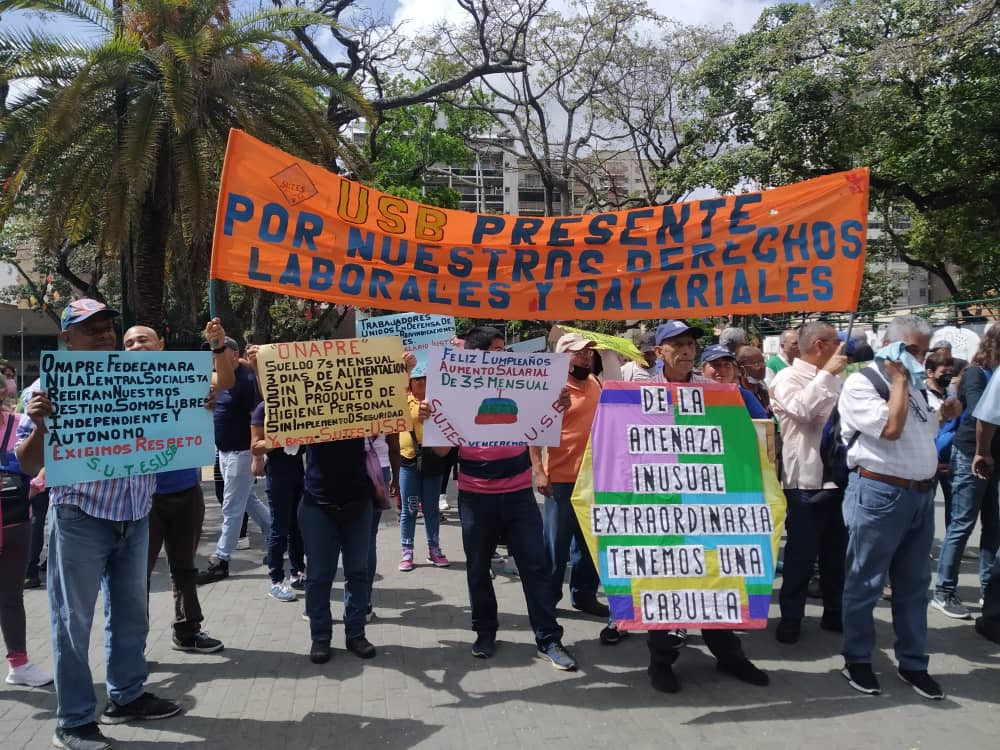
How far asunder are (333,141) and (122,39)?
2.93m

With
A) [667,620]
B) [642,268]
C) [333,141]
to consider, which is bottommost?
[667,620]

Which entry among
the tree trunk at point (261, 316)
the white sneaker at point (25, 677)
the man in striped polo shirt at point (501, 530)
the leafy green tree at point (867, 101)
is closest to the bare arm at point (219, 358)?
the man in striped polo shirt at point (501, 530)

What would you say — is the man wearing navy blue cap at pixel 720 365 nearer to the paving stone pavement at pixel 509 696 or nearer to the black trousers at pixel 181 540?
the paving stone pavement at pixel 509 696

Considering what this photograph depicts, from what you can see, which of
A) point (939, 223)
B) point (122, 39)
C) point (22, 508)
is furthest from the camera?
point (939, 223)

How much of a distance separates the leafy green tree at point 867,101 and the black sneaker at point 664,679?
14.2m

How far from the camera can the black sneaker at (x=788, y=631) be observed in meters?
4.94

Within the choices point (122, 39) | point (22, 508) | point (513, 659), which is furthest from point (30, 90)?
point (513, 659)

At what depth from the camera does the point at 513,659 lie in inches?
187

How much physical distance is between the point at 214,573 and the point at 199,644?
69.3 inches

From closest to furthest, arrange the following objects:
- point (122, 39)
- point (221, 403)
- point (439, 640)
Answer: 1. point (439, 640)
2. point (221, 403)
3. point (122, 39)

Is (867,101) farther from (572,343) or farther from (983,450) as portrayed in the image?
(572,343)

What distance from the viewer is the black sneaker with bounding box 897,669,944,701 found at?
13.3ft

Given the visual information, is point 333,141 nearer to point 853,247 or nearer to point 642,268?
point 642,268

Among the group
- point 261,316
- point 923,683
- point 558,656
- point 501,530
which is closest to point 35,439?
point 501,530
